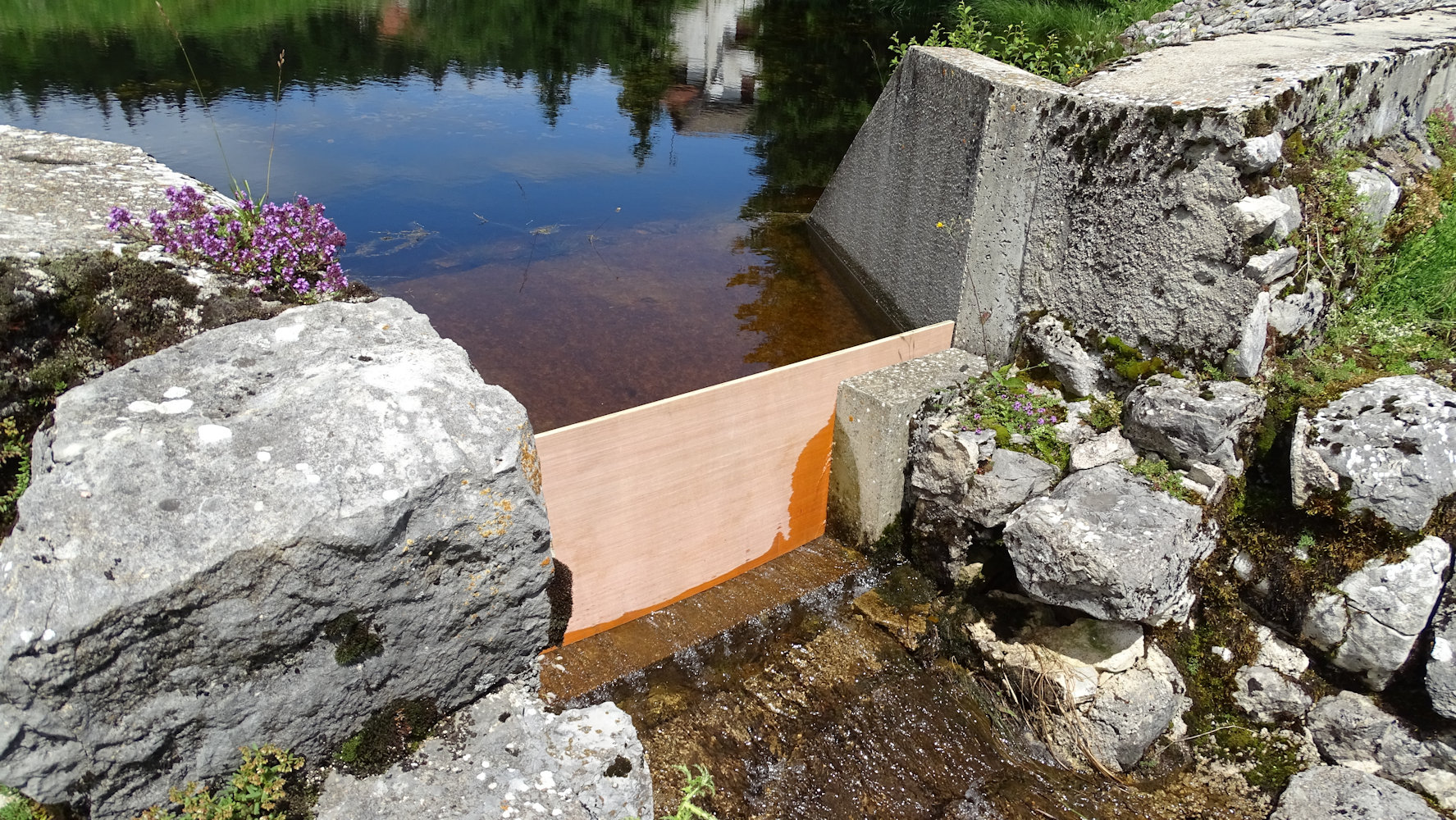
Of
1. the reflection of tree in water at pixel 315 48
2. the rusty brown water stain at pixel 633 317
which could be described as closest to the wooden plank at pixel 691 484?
the rusty brown water stain at pixel 633 317

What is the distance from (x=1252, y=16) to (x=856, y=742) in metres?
8.04

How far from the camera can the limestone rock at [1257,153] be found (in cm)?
498

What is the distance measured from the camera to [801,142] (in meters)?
12.4

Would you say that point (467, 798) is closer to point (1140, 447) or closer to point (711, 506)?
point (711, 506)

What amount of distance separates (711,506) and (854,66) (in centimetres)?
1284

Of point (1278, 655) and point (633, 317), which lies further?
point (633, 317)

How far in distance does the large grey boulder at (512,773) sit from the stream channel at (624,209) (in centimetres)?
146

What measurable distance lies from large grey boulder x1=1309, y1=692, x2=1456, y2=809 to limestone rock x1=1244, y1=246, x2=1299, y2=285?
7.82 ft

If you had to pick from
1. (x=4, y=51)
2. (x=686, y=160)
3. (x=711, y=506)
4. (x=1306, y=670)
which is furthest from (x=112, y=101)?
(x=1306, y=670)

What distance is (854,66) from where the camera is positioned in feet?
53.2

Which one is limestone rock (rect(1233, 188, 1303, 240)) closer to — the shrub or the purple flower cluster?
the shrub

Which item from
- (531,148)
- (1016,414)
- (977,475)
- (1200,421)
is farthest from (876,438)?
(531,148)

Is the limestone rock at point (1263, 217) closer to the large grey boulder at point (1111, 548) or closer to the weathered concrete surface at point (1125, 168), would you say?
the weathered concrete surface at point (1125, 168)

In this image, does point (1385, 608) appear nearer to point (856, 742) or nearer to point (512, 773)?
point (856, 742)
